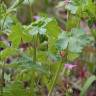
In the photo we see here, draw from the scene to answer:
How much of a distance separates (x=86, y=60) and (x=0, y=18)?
112 cm

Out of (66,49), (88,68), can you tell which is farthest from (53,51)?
(88,68)

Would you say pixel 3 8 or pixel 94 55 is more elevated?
pixel 3 8

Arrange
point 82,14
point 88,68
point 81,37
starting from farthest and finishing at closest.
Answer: point 88,68
point 82,14
point 81,37

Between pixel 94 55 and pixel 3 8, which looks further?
pixel 94 55

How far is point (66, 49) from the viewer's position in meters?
1.49

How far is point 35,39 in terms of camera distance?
1.51 meters

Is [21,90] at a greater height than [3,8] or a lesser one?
lesser

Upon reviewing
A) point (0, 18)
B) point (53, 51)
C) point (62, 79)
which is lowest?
point (62, 79)

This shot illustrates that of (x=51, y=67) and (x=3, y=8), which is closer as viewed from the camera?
(x=3, y=8)

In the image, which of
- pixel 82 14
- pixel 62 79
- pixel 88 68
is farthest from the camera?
pixel 88 68

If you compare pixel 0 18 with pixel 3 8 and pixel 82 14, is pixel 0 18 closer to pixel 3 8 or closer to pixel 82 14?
pixel 3 8

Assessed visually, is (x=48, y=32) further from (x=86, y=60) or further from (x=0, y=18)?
(x=86, y=60)

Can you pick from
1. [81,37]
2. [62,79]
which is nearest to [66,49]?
[81,37]

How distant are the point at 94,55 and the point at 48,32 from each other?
1210mm
